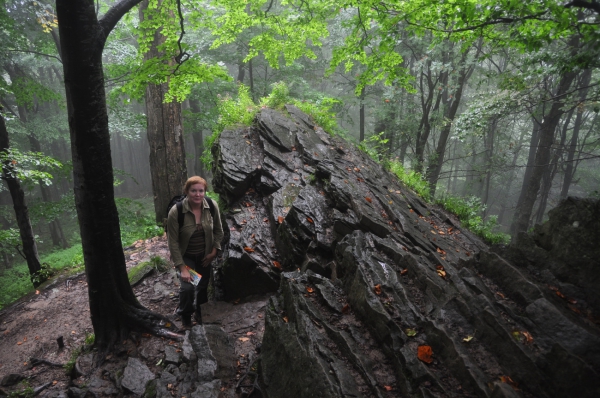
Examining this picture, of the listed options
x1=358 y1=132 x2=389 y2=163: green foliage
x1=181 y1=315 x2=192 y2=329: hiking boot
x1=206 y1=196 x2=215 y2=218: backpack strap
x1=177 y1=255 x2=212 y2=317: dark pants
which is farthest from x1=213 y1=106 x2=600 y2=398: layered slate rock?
x1=358 y1=132 x2=389 y2=163: green foliage

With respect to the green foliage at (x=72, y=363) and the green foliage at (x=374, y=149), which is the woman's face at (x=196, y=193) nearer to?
the green foliage at (x=72, y=363)

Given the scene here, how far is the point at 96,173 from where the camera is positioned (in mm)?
4215

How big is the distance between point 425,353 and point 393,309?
23.6 inches

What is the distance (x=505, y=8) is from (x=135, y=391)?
6936mm

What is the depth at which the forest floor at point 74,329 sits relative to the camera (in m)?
4.39

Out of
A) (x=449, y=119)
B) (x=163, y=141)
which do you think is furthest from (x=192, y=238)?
(x=449, y=119)

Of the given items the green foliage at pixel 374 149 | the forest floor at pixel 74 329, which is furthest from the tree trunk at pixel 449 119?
the forest floor at pixel 74 329

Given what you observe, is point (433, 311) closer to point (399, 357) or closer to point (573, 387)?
point (399, 357)

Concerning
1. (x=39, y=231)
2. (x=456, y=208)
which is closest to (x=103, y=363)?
(x=456, y=208)

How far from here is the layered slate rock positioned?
2537mm

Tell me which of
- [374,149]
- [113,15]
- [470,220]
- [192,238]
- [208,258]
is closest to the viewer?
[113,15]

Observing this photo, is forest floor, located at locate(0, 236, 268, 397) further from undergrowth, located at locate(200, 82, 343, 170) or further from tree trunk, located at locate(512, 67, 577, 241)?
tree trunk, located at locate(512, 67, 577, 241)

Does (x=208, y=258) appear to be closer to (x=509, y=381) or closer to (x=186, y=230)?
(x=186, y=230)

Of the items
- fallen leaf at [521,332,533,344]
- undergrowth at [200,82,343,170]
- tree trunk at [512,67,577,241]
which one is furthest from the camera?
tree trunk at [512,67,577,241]
